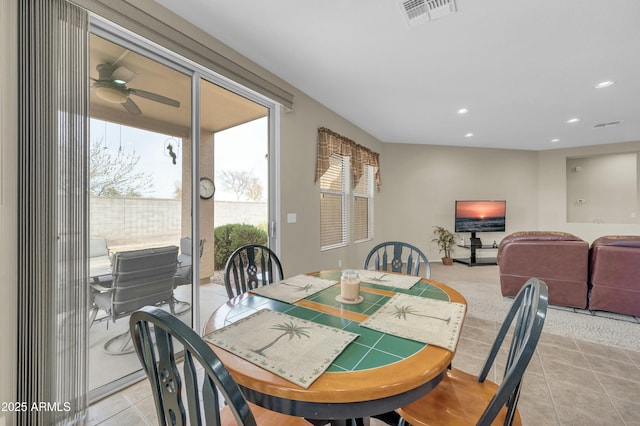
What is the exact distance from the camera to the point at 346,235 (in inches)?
184

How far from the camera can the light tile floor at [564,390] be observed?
Result: 1.60m

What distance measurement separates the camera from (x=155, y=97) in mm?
2049

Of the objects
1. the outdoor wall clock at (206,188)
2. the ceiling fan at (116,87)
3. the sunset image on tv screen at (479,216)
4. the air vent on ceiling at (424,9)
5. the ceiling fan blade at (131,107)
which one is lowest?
the sunset image on tv screen at (479,216)

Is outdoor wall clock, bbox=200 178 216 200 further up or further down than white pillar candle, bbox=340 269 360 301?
further up

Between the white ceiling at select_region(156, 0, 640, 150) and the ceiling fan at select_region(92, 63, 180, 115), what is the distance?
1.98 feet

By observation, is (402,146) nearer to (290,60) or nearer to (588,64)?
(588,64)

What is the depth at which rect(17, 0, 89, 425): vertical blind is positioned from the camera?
1406 mm

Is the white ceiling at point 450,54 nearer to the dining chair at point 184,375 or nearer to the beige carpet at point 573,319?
the dining chair at point 184,375

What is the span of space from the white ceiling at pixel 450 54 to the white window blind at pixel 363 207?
135 cm

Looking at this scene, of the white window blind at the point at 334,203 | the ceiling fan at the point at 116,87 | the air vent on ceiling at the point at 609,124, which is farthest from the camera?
the air vent on ceiling at the point at 609,124

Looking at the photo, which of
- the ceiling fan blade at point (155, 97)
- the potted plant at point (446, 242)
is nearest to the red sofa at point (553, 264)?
the potted plant at point (446, 242)

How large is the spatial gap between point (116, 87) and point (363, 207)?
4263 mm

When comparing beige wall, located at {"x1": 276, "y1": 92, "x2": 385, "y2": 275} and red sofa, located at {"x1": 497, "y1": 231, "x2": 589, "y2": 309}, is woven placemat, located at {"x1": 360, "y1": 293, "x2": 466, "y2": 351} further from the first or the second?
red sofa, located at {"x1": 497, "y1": 231, "x2": 589, "y2": 309}

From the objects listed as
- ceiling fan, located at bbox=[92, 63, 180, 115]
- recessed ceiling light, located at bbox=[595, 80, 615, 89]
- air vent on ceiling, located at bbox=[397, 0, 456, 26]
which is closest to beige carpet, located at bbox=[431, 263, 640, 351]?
recessed ceiling light, located at bbox=[595, 80, 615, 89]
